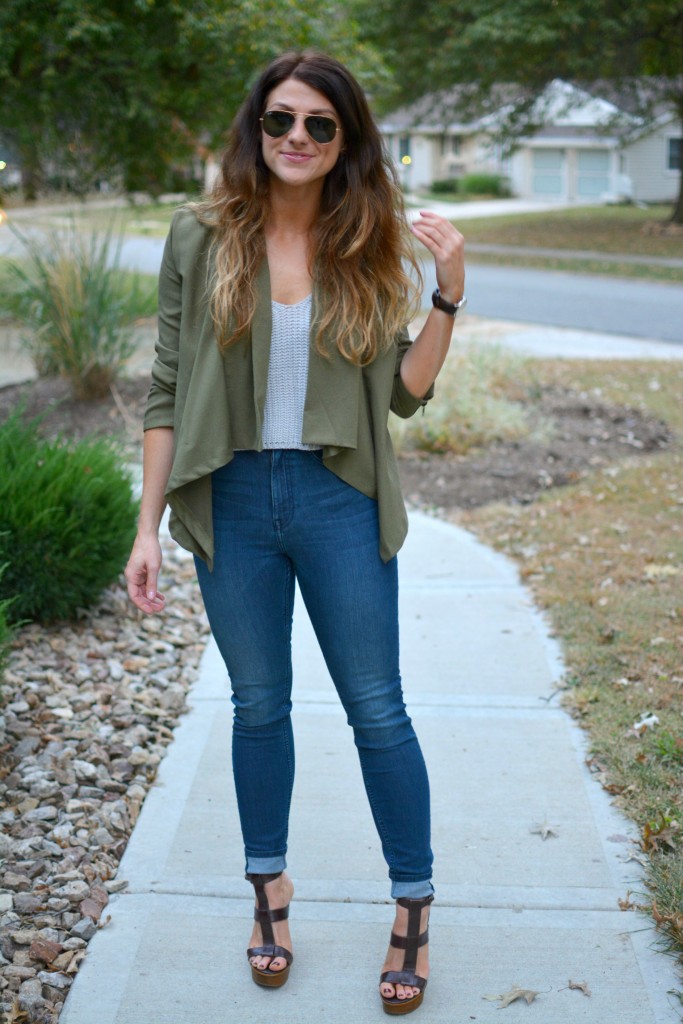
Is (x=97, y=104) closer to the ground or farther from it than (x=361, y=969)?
farther from it

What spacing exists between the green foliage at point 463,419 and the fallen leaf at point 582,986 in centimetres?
481

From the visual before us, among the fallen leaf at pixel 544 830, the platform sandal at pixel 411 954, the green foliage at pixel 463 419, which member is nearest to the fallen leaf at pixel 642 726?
the fallen leaf at pixel 544 830

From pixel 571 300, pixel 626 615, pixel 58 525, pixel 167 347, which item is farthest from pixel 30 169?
pixel 167 347

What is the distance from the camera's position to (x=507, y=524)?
6023mm

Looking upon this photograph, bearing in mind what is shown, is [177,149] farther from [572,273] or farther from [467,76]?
[467,76]

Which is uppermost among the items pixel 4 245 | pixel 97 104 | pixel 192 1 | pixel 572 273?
pixel 192 1

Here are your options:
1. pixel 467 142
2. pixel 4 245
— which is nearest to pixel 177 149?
pixel 4 245

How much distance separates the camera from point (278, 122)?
232 centimetres

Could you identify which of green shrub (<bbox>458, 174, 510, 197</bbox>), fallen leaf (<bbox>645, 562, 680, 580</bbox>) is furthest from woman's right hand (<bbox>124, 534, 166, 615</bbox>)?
green shrub (<bbox>458, 174, 510, 197</bbox>)

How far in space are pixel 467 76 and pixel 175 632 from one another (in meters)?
22.2

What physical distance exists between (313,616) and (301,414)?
0.44 m

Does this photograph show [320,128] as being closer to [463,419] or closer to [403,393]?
[403,393]

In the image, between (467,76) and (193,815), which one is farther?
(467,76)

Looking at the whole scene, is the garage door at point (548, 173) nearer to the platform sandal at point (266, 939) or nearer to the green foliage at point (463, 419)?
the green foliage at point (463, 419)
